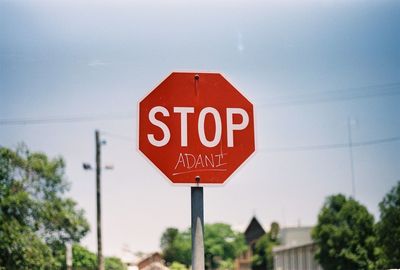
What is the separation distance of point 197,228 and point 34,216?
100 feet

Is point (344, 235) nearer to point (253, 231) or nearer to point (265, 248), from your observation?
point (265, 248)

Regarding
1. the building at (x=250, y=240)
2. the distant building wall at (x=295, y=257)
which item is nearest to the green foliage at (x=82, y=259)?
the distant building wall at (x=295, y=257)

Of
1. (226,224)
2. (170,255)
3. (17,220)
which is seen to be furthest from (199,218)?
(226,224)

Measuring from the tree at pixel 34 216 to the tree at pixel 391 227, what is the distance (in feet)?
69.9

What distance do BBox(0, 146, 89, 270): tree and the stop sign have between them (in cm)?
2806

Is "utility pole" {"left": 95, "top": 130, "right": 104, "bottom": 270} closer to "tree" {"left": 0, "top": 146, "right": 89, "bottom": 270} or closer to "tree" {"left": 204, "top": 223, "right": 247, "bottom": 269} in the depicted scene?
"tree" {"left": 0, "top": 146, "right": 89, "bottom": 270}

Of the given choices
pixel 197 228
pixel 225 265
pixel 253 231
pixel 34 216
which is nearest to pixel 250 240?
pixel 253 231

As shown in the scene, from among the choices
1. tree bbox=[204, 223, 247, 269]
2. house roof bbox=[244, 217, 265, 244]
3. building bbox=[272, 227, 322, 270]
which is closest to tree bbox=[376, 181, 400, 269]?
building bbox=[272, 227, 322, 270]

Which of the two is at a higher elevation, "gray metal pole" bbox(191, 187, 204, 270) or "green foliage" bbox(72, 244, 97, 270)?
"gray metal pole" bbox(191, 187, 204, 270)

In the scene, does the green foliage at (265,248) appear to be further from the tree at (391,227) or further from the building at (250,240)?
the tree at (391,227)

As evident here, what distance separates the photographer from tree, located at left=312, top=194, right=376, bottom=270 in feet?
196

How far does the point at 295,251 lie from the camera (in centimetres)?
8888

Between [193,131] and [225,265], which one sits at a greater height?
[193,131]

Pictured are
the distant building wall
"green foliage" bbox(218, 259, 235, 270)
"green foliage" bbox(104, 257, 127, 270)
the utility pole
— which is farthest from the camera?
the distant building wall
